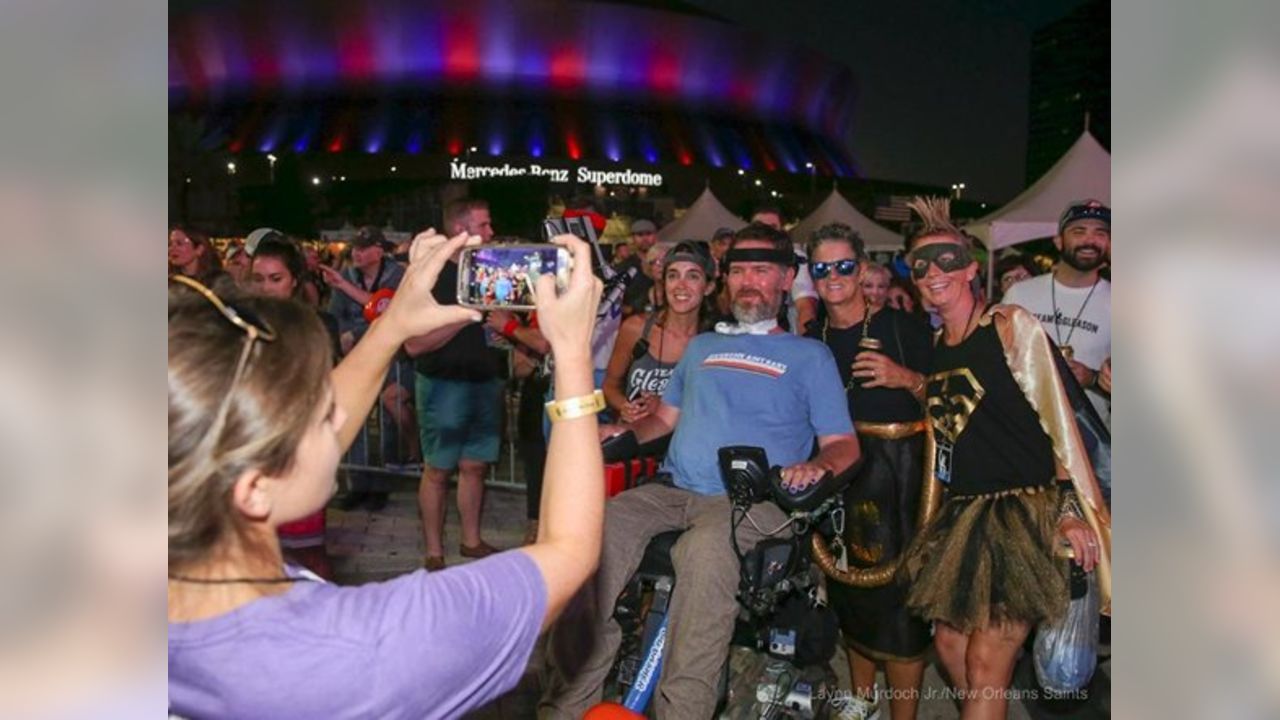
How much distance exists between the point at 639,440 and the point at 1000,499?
119 centimetres

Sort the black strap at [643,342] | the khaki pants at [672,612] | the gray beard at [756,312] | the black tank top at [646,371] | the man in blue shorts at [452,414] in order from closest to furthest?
the khaki pants at [672,612] < the gray beard at [756,312] < the black tank top at [646,371] < the black strap at [643,342] < the man in blue shorts at [452,414]

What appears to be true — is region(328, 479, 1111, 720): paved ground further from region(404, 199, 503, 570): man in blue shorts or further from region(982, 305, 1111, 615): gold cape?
region(982, 305, 1111, 615): gold cape

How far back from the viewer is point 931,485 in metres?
3.73

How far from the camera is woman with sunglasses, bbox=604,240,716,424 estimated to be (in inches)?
179

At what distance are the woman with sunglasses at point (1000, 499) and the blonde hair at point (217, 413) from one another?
2.29 metres

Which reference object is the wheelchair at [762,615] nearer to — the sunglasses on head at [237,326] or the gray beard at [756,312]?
the gray beard at [756,312]

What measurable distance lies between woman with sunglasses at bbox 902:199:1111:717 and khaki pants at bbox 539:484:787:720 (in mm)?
542

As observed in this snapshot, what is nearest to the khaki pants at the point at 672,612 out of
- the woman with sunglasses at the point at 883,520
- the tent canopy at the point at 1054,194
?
the woman with sunglasses at the point at 883,520

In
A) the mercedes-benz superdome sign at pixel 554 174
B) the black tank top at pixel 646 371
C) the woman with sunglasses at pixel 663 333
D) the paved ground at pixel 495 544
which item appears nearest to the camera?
the paved ground at pixel 495 544

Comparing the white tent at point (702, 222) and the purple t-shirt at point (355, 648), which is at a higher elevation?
the white tent at point (702, 222)

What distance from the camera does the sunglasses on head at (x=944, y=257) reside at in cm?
349
